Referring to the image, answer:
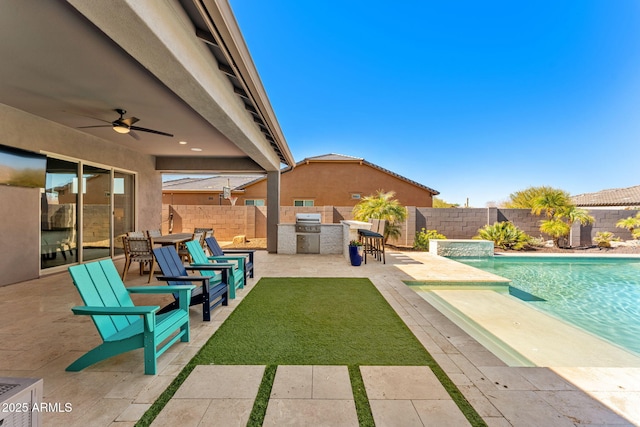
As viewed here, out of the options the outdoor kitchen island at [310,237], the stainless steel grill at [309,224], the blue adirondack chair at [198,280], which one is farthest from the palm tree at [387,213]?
the blue adirondack chair at [198,280]

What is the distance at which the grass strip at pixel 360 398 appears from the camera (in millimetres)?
1689

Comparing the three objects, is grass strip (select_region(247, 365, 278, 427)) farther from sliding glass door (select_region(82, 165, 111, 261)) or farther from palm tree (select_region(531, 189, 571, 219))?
palm tree (select_region(531, 189, 571, 219))

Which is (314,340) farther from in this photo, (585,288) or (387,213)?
(387,213)

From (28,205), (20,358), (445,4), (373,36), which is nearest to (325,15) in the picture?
(373,36)

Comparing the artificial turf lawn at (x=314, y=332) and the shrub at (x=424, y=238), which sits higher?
the shrub at (x=424, y=238)

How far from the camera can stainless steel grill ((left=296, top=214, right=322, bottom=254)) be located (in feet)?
28.0

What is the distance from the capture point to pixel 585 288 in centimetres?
593

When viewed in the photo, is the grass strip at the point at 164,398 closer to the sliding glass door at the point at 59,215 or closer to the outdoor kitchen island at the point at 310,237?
the sliding glass door at the point at 59,215

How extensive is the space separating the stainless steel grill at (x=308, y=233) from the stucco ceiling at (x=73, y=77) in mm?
3511

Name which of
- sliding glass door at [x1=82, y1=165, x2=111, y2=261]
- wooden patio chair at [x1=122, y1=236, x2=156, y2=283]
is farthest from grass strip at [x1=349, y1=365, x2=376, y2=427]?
sliding glass door at [x1=82, y1=165, x2=111, y2=261]

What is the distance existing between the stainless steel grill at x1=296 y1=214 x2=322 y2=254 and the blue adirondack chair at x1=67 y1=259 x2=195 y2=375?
5981 millimetres

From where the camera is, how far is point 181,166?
9047 millimetres

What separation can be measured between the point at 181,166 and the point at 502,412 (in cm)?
967

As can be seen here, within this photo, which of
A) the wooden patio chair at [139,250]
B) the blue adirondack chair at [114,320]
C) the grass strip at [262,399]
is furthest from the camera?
the wooden patio chair at [139,250]
